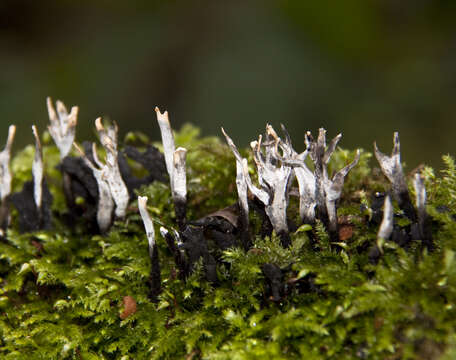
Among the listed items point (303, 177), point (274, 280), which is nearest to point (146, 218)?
point (274, 280)

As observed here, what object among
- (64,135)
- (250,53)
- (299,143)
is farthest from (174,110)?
(64,135)

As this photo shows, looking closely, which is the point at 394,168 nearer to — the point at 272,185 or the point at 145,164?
the point at 272,185

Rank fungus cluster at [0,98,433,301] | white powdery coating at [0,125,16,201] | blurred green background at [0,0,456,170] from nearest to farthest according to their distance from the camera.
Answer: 1. fungus cluster at [0,98,433,301]
2. white powdery coating at [0,125,16,201]
3. blurred green background at [0,0,456,170]

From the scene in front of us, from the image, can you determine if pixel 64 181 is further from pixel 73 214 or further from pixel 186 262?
pixel 186 262

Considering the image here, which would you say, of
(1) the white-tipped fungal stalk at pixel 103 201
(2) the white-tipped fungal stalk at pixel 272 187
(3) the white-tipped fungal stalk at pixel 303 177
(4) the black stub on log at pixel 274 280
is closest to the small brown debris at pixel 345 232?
(3) the white-tipped fungal stalk at pixel 303 177

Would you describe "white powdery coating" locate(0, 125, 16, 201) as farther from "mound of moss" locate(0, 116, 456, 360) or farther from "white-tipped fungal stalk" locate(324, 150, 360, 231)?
"white-tipped fungal stalk" locate(324, 150, 360, 231)

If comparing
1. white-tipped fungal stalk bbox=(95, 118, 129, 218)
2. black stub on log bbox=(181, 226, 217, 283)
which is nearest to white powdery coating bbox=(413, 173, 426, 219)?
black stub on log bbox=(181, 226, 217, 283)

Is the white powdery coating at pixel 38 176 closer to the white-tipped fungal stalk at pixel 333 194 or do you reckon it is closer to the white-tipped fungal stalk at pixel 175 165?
the white-tipped fungal stalk at pixel 175 165
